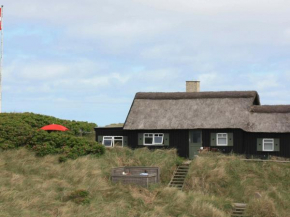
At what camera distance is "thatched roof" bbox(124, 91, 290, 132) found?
36.7 meters

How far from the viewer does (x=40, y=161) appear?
3316 centimetres

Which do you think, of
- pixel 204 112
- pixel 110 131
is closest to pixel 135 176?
pixel 110 131

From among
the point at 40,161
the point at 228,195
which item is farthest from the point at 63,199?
the point at 228,195

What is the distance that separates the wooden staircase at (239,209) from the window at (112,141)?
13.0 m

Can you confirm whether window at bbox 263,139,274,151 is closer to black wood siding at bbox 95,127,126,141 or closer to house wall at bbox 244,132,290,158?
house wall at bbox 244,132,290,158

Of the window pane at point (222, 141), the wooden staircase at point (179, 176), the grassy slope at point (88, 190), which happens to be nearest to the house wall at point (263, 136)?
the window pane at point (222, 141)

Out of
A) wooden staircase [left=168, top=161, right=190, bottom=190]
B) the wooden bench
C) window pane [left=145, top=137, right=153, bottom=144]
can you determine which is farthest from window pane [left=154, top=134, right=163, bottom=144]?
the wooden bench

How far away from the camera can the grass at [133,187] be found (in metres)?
26.0

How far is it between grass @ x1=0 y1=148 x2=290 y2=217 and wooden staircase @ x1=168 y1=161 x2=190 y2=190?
1.38ft

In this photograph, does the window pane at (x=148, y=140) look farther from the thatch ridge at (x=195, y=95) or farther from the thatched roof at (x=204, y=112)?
the thatch ridge at (x=195, y=95)

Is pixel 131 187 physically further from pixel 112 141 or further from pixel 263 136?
pixel 263 136

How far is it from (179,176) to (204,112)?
7192mm

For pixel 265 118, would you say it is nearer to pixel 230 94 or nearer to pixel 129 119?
pixel 230 94

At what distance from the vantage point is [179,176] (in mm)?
32688
